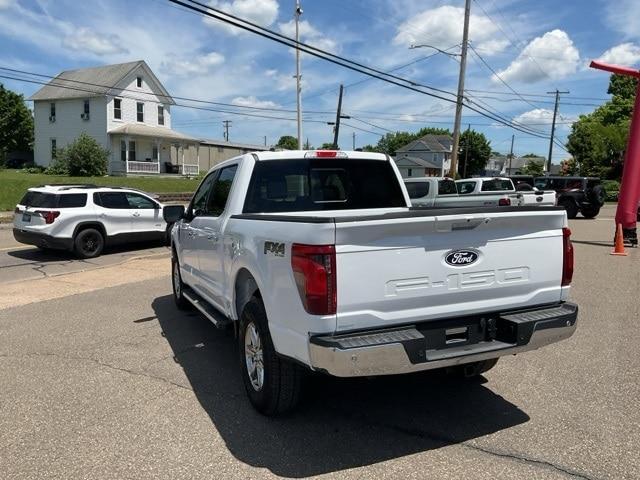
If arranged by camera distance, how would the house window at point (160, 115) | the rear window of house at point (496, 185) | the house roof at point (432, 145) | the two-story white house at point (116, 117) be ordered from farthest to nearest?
the house roof at point (432, 145) < the house window at point (160, 115) < the two-story white house at point (116, 117) < the rear window of house at point (496, 185)

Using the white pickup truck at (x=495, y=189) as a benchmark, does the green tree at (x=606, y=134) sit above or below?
above

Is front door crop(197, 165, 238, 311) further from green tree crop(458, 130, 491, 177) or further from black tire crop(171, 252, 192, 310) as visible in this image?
green tree crop(458, 130, 491, 177)

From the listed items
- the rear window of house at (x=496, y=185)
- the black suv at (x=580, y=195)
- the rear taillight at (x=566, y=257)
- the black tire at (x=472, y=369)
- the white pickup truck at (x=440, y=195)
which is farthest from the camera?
the black suv at (x=580, y=195)

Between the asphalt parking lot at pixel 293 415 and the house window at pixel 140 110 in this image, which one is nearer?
the asphalt parking lot at pixel 293 415

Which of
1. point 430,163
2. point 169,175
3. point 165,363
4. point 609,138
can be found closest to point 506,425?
point 165,363

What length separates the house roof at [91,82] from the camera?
42.5 m

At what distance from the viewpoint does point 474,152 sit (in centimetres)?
10331

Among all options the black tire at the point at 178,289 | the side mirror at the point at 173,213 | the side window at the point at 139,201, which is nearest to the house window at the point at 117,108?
the side window at the point at 139,201

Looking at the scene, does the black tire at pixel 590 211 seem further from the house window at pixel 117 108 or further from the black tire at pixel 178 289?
the house window at pixel 117 108

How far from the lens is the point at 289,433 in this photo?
3.75 metres

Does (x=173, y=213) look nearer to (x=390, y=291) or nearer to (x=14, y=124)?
(x=390, y=291)

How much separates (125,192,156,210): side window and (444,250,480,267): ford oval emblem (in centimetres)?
1159

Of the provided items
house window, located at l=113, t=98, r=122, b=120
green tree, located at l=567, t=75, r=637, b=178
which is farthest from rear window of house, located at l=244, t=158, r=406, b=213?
green tree, located at l=567, t=75, r=637, b=178

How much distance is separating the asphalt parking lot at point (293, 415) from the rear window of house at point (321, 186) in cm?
155
